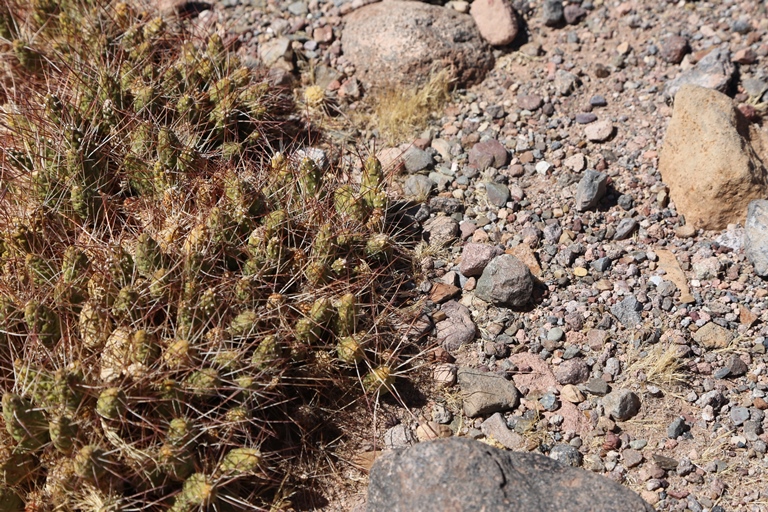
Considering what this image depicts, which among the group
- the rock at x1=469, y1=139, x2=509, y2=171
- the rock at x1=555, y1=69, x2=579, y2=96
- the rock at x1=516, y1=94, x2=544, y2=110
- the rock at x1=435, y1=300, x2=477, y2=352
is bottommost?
the rock at x1=435, y1=300, x2=477, y2=352

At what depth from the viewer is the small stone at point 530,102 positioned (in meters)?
5.22

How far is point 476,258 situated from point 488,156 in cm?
87

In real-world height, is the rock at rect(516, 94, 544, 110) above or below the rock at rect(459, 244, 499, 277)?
above

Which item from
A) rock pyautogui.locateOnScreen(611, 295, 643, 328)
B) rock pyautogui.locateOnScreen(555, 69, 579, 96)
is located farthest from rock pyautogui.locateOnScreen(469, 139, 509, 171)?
rock pyautogui.locateOnScreen(611, 295, 643, 328)

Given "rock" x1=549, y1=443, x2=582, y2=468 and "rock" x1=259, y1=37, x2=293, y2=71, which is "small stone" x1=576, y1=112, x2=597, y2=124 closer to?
"rock" x1=259, y1=37, x2=293, y2=71

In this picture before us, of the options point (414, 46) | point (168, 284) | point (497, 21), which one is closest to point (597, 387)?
point (168, 284)

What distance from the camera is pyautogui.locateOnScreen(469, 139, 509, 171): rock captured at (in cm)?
493

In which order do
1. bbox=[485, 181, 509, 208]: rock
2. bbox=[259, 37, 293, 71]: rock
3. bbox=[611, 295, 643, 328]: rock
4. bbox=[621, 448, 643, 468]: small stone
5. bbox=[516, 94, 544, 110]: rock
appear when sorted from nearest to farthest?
1. bbox=[621, 448, 643, 468]: small stone
2. bbox=[611, 295, 643, 328]: rock
3. bbox=[485, 181, 509, 208]: rock
4. bbox=[516, 94, 544, 110]: rock
5. bbox=[259, 37, 293, 71]: rock

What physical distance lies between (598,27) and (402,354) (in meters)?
3.00

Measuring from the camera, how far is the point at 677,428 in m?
3.69

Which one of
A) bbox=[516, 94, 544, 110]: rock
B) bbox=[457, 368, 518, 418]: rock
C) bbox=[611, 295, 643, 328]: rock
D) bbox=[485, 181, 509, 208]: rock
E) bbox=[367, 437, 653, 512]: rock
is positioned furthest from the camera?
bbox=[516, 94, 544, 110]: rock

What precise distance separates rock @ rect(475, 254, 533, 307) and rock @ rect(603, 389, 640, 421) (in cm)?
70

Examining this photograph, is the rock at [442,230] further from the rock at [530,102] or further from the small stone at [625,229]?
the rock at [530,102]

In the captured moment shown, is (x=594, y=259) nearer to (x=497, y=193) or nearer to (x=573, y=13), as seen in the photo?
(x=497, y=193)
